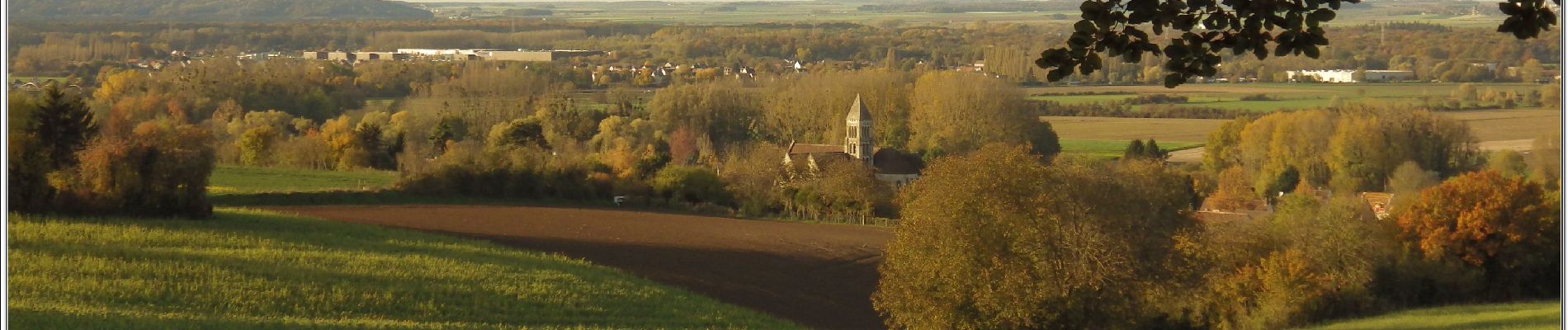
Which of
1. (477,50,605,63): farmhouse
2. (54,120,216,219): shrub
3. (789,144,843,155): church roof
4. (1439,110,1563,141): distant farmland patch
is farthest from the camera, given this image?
(477,50,605,63): farmhouse

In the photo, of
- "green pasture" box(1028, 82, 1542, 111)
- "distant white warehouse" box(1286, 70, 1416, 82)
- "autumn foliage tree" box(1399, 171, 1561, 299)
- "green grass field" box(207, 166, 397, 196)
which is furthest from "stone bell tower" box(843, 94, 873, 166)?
"distant white warehouse" box(1286, 70, 1416, 82)

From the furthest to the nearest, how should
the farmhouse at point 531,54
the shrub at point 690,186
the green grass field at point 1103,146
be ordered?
the farmhouse at point 531,54, the green grass field at point 1103,146, the shrub at point 690,186

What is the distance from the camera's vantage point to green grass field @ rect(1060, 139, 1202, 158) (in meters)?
63.1

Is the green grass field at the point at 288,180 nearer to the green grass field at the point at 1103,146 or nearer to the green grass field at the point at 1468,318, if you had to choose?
the green grass field at the point at 1468,318

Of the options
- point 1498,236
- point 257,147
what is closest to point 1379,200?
point 1498,236

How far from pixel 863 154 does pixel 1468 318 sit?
34.8m

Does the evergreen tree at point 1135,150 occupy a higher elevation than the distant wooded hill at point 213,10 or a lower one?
lower

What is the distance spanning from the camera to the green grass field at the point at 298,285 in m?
19.3

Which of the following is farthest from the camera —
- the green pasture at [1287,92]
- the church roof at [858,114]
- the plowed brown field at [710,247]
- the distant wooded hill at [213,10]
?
the distant wooded hill at [213,10]

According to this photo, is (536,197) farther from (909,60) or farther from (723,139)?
(909,60)

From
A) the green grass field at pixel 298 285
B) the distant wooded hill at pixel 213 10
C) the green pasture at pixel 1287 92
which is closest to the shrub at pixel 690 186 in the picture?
the green grass field at pixel 298 285

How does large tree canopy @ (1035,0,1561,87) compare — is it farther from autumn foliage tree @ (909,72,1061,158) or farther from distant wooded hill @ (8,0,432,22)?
distant wooded hill @ (8,0,432,22)

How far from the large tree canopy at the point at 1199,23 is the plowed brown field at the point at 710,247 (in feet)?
69.3

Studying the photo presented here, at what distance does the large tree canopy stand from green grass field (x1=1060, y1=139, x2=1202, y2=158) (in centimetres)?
5718
